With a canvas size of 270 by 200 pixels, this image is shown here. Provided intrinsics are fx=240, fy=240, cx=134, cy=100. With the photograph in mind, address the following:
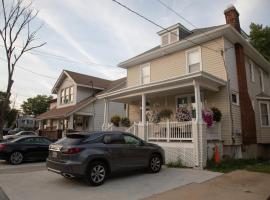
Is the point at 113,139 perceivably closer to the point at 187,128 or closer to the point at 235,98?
the point at 187,128

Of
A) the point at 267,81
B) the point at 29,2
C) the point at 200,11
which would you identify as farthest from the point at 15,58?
the point at 267,81

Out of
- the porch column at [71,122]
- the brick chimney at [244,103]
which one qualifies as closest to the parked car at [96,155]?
the brick chimney at [244,103]

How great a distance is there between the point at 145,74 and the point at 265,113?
8.50 metres

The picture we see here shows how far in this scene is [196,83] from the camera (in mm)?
10773

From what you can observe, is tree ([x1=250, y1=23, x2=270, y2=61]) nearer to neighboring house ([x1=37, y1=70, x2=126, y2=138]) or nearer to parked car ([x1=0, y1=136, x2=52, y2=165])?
neighboring house ([x1=37, y1=70, x2=126, y2=138])

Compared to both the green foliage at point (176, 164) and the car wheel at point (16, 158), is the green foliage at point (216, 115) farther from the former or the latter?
the car wheel at point (16, 158)

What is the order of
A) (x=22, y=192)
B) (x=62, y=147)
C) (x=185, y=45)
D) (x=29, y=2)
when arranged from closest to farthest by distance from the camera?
A: (x=22, y=192) → (x=62, y=147) → (x=185, y=45) → (x=29, y=2)

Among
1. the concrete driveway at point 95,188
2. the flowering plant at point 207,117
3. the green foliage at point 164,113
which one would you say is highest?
the green foliage at point 164,113

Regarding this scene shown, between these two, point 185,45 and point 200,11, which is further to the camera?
point 185,45

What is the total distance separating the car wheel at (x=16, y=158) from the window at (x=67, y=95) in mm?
12887

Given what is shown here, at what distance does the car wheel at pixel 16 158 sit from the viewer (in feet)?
38.8

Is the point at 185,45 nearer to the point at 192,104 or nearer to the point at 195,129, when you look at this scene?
the point at 192,104

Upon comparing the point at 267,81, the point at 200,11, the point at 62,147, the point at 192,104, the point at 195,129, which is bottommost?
the point at 62,147

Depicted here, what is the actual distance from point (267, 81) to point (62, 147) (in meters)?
17.9
